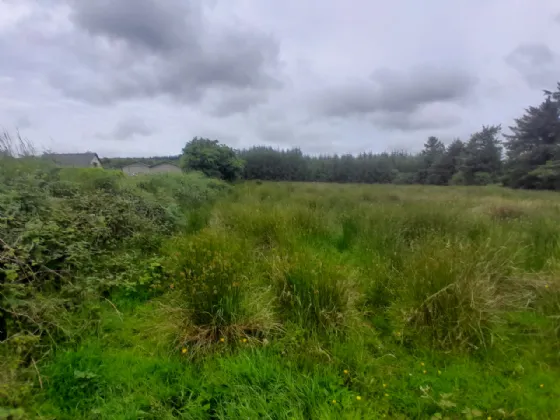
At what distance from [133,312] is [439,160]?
147 ft

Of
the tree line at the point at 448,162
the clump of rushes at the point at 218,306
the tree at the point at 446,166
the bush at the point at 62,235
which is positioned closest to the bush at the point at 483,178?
the tree line at the point at 448,162

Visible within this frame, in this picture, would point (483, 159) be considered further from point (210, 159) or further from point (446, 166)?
point (210, 159)

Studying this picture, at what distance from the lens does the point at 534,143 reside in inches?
1088

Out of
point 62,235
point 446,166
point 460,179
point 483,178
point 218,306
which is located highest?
point 446,166

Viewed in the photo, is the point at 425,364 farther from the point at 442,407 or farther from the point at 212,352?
the point at 212,352

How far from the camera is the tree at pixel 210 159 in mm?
20359

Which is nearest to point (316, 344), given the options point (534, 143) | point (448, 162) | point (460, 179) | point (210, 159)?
point (210, 159)

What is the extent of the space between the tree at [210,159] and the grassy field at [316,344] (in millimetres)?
17237

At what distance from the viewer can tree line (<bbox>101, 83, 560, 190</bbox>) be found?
22.3 meters

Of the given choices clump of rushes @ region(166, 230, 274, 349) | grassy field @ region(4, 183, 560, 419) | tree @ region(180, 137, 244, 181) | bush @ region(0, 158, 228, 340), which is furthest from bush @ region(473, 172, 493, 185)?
clump of rushes @ region(166, 230, 274, 349)

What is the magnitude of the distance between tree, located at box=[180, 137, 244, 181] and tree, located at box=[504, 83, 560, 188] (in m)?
24.9

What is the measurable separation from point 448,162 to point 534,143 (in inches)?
482

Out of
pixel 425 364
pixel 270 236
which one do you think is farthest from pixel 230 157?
pixel 425 364

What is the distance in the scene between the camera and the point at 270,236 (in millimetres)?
5141
